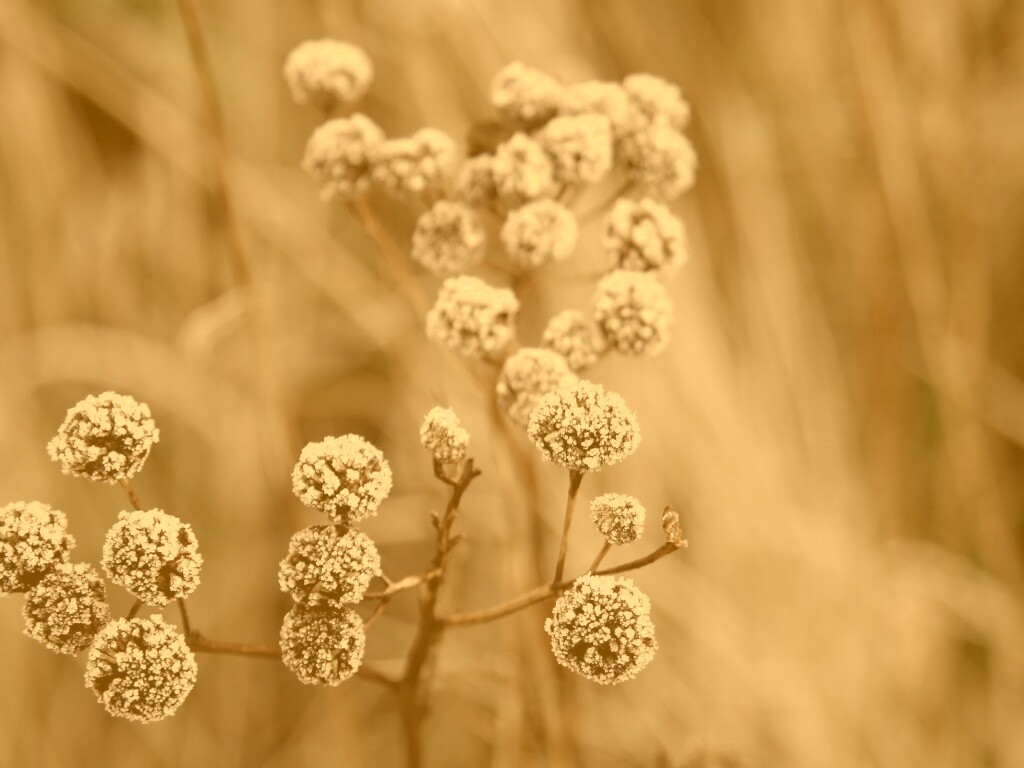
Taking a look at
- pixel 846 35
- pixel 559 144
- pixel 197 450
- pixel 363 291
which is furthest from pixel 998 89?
pixel 197 450

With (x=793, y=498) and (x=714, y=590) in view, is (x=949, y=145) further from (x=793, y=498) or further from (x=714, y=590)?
(x=714, y=590)

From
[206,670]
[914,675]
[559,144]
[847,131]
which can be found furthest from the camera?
[847,131]

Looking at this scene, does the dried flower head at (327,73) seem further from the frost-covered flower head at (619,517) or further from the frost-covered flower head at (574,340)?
the frost-covered flower head at (619,517)

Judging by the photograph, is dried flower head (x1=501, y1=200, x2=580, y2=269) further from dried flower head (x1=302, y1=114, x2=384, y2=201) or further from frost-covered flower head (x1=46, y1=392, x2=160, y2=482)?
frost-covered flower head (x1=46, y1=392, x2=160, y2=482)

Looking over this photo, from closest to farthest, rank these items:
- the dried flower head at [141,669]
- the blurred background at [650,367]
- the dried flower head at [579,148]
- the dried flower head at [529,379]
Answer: the dried flower head at [141,669]
the dried flower head at [529,379]
the dried flower head at [579,148]
the blurred background at [650,367]

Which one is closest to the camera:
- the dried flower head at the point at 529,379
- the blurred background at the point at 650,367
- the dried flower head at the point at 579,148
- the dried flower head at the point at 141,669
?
the dried flower head at the point at 141,669

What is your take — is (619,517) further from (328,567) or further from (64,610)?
(64,610)

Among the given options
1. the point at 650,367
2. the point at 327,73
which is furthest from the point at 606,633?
the point at 650,367

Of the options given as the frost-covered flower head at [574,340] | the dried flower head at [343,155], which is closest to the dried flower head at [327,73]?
the dried flower head at [343,155]
